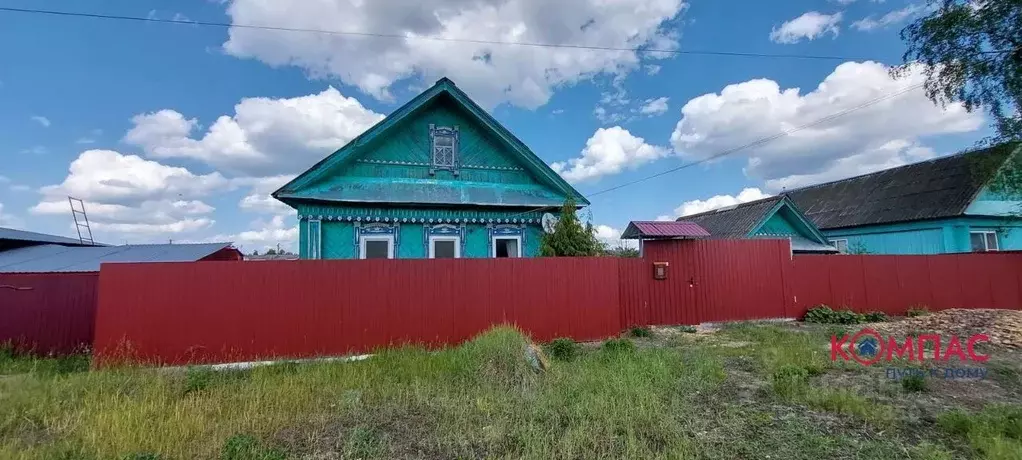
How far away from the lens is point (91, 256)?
1173cm

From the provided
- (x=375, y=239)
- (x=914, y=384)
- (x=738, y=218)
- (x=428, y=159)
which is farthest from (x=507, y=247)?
(x=738, y=218)

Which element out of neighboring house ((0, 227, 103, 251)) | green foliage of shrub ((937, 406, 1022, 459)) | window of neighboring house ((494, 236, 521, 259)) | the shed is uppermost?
neighboring house ((0, 227, 103, 251))

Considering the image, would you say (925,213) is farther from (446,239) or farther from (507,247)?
(446,239)

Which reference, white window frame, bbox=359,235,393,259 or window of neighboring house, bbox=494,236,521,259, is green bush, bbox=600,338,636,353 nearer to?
window of neighboring house, bbox=494,236,521,259

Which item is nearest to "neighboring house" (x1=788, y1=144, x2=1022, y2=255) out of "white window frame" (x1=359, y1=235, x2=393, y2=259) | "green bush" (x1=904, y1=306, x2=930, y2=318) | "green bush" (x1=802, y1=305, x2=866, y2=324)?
"green bush" (x1=904, y1=306, x2=930, y2=318)

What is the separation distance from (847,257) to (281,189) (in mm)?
14240

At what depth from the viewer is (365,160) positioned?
11.2m

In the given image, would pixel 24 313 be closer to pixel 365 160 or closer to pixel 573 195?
pixel 365 160

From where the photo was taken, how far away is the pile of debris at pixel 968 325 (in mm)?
9430

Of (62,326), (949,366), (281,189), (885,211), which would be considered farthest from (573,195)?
(885,211)

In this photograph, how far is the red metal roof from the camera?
10406mm

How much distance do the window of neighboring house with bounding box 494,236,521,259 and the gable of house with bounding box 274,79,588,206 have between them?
104cm

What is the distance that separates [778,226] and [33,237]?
2637 centimetres

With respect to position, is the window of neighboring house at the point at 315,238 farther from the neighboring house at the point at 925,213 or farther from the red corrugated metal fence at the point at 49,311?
the neighboring house at the point at 925,213
